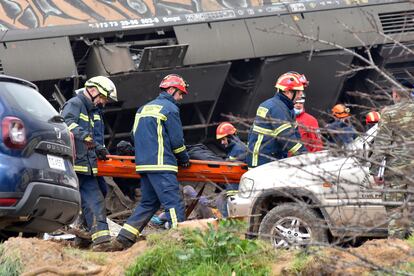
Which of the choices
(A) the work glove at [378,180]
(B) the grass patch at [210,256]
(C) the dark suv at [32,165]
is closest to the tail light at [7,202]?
(C) the dark suv at [32,165]

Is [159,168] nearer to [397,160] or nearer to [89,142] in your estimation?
[89,142]

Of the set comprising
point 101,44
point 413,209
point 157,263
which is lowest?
point 157,263

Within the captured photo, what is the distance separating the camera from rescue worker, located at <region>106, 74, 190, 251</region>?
363 inches

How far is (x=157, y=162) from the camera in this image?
9.27 meters

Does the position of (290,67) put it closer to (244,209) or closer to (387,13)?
(387,13)

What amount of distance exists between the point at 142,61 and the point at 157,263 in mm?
5802

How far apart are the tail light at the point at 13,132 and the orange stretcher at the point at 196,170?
2.75m

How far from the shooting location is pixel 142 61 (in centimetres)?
1193

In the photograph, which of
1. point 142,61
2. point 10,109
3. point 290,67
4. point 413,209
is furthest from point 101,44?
point 413,209

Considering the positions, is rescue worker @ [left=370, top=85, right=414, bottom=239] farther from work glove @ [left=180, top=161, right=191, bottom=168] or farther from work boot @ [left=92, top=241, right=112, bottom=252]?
work boot @ [left=92, top=241, right=112, bottom=252]

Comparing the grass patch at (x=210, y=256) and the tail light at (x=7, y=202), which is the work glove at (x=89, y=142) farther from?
the grass patch at (x=210, y=256)

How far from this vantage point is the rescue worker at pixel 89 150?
376 inches

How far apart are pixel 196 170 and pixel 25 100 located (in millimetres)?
2639

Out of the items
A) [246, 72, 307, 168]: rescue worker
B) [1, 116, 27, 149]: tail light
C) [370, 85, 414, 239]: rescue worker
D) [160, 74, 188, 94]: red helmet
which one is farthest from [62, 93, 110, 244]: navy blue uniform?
[370, 85, 414, 239]: rescue worker
